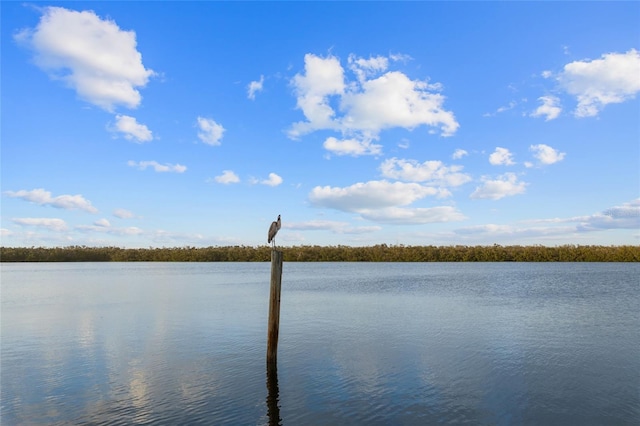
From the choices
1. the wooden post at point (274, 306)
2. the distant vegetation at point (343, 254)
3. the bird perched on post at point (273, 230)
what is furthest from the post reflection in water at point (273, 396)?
the distant vegetation at point (343, 254)

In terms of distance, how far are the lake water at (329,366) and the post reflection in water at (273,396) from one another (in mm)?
42

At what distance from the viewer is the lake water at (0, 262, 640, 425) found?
920cm

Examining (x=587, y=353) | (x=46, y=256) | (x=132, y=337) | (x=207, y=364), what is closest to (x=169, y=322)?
(x=132, y=337)

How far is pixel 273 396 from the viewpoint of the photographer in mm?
10211

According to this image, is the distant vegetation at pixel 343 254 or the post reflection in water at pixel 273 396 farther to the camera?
the distant vegetation at pixel 343 254

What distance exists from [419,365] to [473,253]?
9851 centimetres

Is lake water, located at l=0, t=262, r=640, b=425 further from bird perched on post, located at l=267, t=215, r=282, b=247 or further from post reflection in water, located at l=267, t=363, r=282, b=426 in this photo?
bird perched on post, located at l=267, t=215, r=282, b=247

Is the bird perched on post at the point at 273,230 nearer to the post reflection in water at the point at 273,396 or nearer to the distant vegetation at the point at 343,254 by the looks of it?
the post reflection in water at the point at 273,396

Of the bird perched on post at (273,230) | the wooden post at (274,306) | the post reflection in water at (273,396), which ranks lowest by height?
the post reflection in water at (273,396)

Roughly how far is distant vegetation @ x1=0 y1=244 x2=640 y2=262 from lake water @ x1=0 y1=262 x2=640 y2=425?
3188 inches

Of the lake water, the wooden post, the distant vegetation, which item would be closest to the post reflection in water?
the lake water

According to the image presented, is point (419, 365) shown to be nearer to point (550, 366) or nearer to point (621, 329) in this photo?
point (550, 366)

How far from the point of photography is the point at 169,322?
807 inches

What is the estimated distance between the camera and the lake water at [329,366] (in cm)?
920
